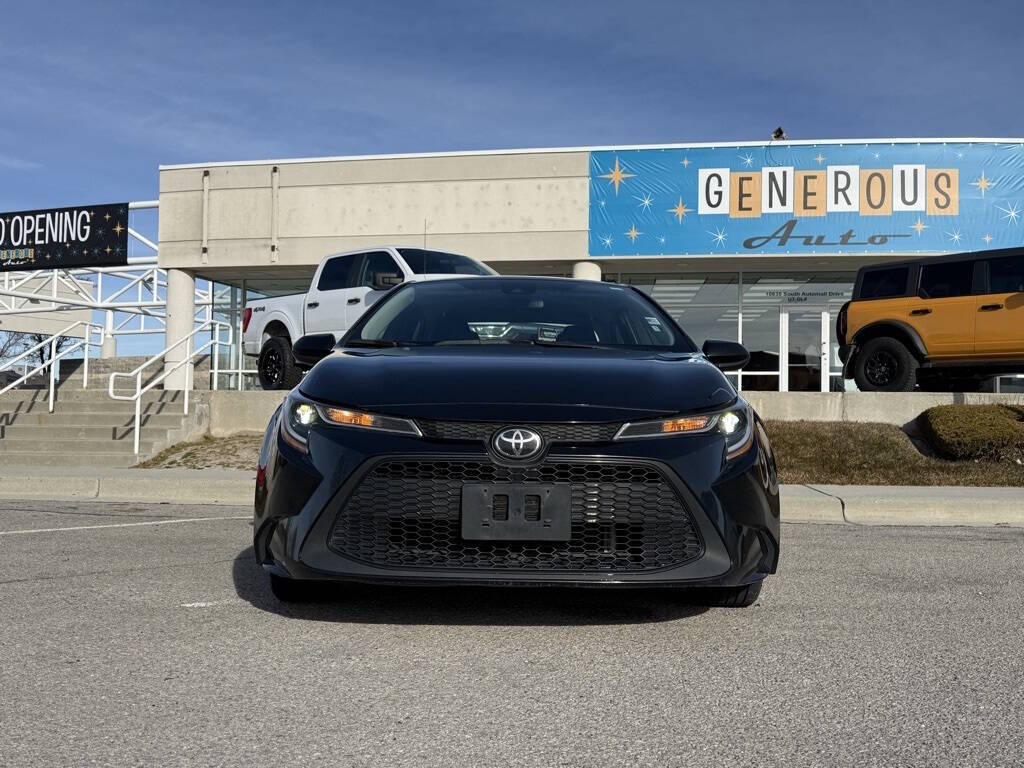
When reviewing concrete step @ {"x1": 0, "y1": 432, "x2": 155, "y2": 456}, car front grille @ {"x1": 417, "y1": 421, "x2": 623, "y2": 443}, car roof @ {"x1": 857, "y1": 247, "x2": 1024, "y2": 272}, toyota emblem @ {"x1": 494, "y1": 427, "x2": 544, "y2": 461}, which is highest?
car roof @ {"x1": 857, "y1": 247, "x2": 1024, "y2": 272}

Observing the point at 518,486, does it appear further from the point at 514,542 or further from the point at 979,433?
the point at 979,433

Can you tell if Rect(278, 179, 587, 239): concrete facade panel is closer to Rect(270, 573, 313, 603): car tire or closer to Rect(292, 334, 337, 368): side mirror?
Rect(292, 334, 337, 368): side mirror

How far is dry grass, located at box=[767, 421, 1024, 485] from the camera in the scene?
11.7 meters

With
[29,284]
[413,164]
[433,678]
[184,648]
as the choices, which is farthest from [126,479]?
[29,284]

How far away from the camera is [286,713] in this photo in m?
2.91

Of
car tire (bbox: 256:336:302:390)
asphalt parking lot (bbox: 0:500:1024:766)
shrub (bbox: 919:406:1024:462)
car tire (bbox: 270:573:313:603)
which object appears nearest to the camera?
asphalt parking lot (bbox: 0:500:1024:766)

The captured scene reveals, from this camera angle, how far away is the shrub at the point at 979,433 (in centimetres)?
1195

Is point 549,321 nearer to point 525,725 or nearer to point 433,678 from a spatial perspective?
point 433,678

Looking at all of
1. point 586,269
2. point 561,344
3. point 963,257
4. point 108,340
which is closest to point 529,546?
point 561,344

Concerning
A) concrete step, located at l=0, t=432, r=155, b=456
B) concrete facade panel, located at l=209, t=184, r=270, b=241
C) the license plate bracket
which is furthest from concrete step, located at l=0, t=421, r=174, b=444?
the license plate bracket

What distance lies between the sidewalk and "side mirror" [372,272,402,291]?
3062 mm

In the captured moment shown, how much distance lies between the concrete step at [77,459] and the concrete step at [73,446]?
5.4 inches

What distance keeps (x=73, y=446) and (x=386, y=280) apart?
16.4 feet

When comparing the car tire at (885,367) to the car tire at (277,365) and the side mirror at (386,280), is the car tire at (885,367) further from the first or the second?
the car tire at (277,365)
